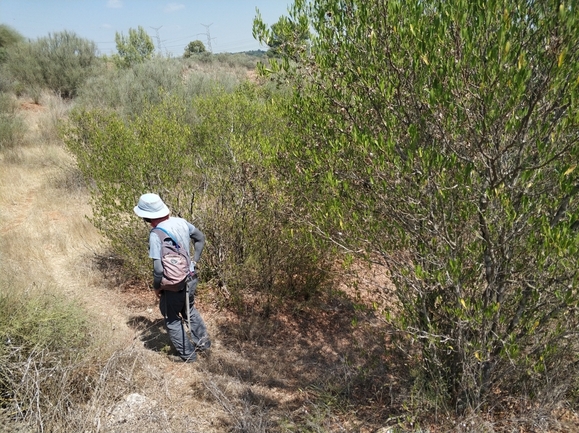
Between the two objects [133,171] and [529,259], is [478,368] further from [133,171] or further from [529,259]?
[133,171]

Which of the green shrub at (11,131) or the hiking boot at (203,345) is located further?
the green shrub at (11,131)

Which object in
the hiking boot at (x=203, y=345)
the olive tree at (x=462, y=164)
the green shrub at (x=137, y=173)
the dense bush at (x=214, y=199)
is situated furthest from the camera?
the green shrub at (x=137, y=173)

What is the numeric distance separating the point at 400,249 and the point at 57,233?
6454 millimetres

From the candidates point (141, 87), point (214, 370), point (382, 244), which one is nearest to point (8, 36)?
point (141, 87)

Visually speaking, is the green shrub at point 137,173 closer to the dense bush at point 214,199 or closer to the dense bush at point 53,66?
the dense bush at point 214,199

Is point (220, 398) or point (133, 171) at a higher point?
point (133, 171)

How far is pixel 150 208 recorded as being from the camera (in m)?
3.73

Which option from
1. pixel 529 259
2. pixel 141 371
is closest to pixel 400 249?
pixel 529 259

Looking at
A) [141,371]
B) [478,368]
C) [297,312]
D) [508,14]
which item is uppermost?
[508,14]

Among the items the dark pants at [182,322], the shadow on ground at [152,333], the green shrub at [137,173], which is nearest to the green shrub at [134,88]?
the green shrub at [137,173]

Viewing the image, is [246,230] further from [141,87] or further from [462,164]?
[141,87]

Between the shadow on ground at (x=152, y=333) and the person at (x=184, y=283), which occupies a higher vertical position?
the person at (x=184, y=283)

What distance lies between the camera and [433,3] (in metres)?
2.63

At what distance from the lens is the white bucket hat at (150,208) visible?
3699 millimetres
